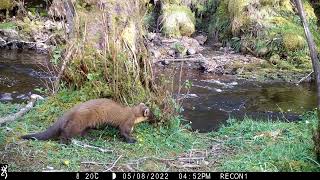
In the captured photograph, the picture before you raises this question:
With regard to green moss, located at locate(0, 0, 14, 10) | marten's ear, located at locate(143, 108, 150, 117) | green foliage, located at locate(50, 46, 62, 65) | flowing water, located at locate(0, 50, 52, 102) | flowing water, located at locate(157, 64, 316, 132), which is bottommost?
flowing water, located at locate(157, 64, 316, 132)

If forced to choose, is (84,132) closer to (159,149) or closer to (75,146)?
(75,146)

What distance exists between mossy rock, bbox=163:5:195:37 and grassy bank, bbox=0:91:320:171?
1277cm

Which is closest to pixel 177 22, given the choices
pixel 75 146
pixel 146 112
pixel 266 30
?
pixel 266 30

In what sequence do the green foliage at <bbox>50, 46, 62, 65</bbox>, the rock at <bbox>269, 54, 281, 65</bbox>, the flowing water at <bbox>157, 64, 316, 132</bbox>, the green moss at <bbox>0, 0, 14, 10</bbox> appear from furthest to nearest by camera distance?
the green moss at <bbox>0, 0, 14, 10</bbox> → the rock at <bbox>269, 54, 281, 65</bbox> → the flowing water at <bbox>157, 64, 316, 132</bbox> → the green foliage at <bbox>50, 46, 62, 65</bbox>

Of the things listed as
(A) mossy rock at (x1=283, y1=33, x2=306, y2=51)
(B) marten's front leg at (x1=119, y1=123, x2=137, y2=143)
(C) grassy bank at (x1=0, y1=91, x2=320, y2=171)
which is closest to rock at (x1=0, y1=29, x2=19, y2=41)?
(A) mossy rock at (x1=283, y1=33, x2=306, y2=51)

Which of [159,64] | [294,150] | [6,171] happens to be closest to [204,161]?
[294,150]

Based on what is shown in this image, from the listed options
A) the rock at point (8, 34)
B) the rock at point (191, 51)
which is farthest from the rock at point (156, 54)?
the rock at point (8, 34)

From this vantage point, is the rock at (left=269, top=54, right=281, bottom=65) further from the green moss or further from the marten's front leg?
the marten's front leg

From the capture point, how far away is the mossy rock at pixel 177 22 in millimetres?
19906

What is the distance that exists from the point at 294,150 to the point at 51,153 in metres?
2.96

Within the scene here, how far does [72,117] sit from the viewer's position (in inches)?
235

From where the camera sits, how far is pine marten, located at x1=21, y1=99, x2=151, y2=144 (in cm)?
598

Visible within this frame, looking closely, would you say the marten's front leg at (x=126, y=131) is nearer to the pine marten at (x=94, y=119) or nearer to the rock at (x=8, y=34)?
the pine marten at (x=94, y=119)

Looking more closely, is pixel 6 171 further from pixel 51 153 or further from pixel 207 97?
pixel 207 97
